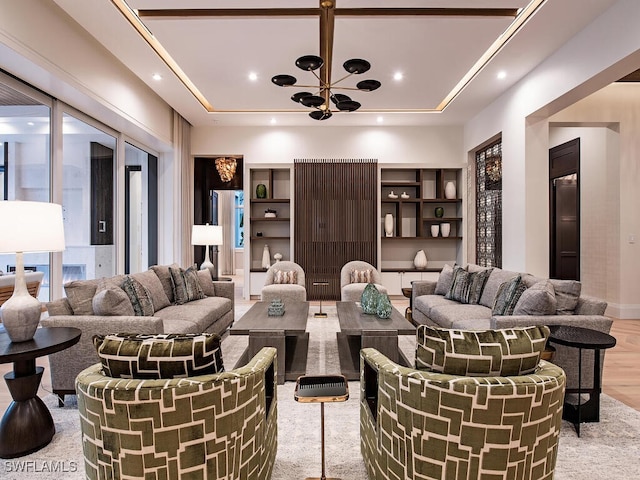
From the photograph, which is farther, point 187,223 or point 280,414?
point 187,223

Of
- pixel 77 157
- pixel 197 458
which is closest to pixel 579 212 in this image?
pixel 197 458

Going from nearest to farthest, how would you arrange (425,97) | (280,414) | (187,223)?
(280,414)
(425,97)
(187,223)

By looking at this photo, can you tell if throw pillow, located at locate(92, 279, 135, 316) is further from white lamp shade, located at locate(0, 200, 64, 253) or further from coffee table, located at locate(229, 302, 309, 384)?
coffee table, located at locate(229, 302, 309, 384)

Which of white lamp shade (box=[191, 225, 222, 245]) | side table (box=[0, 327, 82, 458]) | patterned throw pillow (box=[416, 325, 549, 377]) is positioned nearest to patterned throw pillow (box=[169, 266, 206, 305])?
white lamp shade (box=[191, 225, 222, 245])

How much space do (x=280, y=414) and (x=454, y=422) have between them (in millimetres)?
1547

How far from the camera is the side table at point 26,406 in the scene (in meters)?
2.06

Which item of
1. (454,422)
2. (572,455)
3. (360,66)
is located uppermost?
(360,66)

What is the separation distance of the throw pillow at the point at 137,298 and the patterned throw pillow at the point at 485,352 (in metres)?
2.45

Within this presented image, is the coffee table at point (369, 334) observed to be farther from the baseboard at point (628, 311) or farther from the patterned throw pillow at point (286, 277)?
the baseboard at point (628, 311)

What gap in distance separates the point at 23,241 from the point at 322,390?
1.80 meters

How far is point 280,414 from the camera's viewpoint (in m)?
2.58

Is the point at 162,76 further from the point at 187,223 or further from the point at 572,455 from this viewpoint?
the point at 572,455

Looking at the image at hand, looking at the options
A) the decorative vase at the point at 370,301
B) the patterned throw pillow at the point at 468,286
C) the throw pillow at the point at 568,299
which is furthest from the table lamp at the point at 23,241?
the patterned throw pillow at the point at 468,286

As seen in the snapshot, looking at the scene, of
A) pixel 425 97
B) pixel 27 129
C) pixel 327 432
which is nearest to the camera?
pixel 327 432
